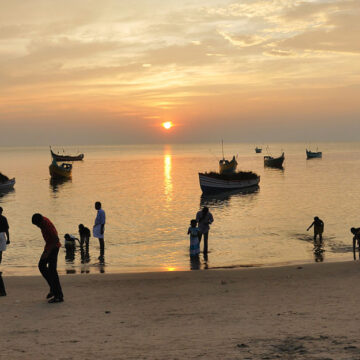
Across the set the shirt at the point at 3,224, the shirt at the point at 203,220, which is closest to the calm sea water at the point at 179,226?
the shirt at the point at 203,220

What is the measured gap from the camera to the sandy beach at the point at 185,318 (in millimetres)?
6758

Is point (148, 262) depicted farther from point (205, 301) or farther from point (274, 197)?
point (274, 197)

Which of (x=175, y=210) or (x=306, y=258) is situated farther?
(x=175, y=210)

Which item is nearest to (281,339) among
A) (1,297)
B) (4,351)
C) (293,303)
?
(293,303)

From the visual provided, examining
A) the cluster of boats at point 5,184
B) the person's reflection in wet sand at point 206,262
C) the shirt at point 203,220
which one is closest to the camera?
the person's reflection in wet sand at point 206,262

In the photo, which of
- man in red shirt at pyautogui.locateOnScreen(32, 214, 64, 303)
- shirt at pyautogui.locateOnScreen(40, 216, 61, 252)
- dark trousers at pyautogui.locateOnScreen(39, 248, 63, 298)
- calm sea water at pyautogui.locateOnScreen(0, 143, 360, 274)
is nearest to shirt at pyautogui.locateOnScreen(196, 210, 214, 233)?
calm sea water at pyautogui.locateOnScreen(0, 143, 360, 274)

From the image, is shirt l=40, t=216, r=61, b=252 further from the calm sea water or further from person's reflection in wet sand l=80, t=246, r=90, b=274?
the calm sea water

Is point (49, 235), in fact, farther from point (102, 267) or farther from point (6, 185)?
point (6, 185)

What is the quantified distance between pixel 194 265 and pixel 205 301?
268 inches

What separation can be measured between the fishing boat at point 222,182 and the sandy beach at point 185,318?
42975mm

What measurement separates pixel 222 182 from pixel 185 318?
159 ft

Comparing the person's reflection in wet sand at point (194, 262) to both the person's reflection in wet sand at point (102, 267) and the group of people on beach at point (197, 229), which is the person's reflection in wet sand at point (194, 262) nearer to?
the group of people on beach at point (197, 229)

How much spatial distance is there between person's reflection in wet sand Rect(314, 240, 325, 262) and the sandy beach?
5252 mm

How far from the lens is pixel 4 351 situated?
22.5 ft
